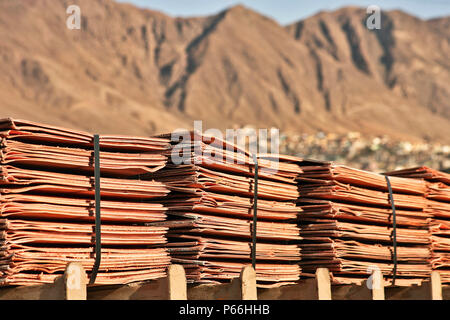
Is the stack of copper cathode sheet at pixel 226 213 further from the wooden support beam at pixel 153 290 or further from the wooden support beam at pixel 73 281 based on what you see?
the wooden support beam at pixel 73 281

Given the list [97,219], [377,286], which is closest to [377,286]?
[377,286]

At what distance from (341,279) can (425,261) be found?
907 millimetres

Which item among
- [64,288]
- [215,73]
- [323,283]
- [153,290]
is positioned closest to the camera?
[64,288]

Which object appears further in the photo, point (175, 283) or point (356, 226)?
point (356, 226)

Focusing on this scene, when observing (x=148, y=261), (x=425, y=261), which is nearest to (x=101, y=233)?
(x=148, y=261)

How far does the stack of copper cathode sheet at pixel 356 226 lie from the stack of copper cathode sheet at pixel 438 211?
162mm

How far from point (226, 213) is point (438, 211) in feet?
6.01

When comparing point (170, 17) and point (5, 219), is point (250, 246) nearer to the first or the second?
point (5, 219)

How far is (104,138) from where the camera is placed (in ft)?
10.6

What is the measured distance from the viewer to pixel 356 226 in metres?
4.04

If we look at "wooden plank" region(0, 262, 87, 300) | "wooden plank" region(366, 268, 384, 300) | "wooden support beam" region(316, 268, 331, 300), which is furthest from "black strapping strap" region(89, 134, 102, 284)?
"wooden plank" region(366, 268, 384, 300)

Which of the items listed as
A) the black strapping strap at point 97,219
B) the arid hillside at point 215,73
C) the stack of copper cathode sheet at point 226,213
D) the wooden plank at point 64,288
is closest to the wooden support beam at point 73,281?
the wooden plank at point 64,288

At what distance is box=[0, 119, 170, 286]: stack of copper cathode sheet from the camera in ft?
9.49

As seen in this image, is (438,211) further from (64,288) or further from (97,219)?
(64,288)
